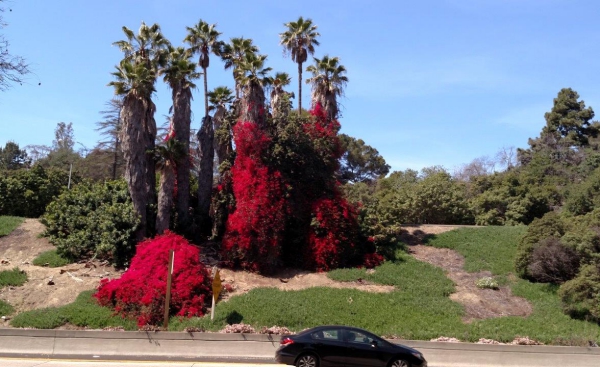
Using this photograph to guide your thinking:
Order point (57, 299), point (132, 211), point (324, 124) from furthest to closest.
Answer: point (324, 124) < point (132, 211) < point (57, 299)

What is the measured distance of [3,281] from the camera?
82.6 feet

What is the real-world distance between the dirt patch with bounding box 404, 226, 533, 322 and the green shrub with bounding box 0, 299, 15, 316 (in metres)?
18.7

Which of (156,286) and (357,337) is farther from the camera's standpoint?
(156,286)

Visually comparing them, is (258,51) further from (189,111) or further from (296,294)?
→ (296,294)

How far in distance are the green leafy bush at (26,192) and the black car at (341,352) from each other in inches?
1091

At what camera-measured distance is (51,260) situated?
91.0 ft

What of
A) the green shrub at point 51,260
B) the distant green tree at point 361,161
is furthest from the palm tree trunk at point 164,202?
the distant green tree at point 361,161

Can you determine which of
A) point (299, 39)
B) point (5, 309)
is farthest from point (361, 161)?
point (5, 309)

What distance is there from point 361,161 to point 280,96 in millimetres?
36940

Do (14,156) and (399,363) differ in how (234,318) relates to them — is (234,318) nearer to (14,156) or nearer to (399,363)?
(399,363)

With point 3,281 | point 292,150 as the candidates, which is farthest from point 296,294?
point 3,281

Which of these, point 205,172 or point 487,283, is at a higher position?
point 205,172

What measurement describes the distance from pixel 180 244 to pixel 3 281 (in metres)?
7.80

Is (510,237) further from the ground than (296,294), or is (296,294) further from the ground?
(510,237)
